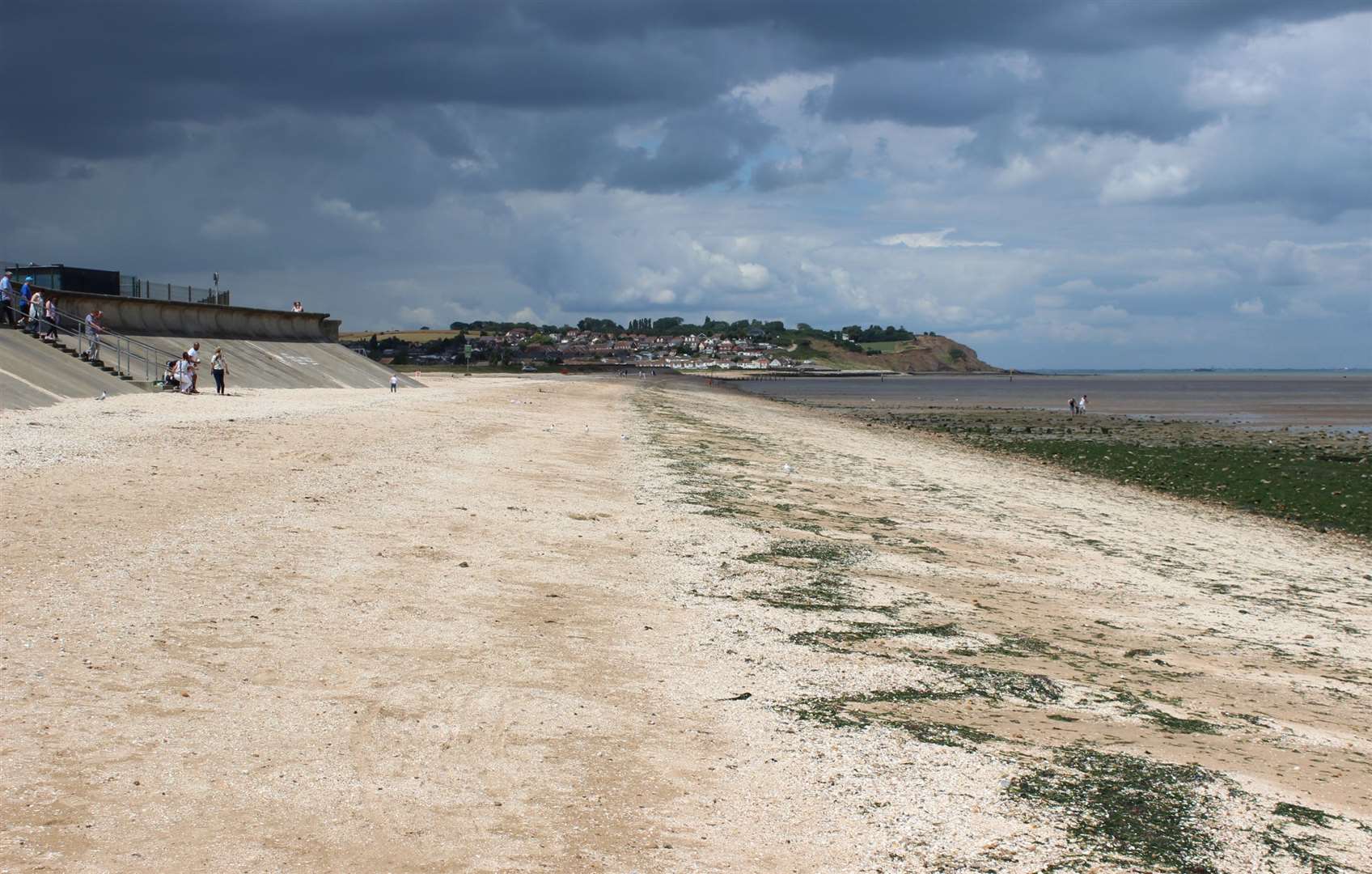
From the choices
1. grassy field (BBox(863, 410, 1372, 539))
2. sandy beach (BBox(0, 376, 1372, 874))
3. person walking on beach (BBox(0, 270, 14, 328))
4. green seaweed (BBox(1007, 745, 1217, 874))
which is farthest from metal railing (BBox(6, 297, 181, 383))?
green seaweed (BBox(1007, 745, 1217, 874))

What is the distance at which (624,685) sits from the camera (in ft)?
25.8

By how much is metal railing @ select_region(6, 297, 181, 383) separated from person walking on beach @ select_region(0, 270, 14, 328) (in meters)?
0.10

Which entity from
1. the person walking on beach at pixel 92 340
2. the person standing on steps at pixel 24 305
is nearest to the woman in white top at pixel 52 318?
the person standing on steps at pixel 24 305

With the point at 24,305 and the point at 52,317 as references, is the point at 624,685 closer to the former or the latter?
the point at 52,317

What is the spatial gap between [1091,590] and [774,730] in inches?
287

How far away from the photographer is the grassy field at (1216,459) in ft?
78.5

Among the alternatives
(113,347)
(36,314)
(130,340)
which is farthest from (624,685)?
(130,340)

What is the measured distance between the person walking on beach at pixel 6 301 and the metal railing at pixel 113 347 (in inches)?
4.1

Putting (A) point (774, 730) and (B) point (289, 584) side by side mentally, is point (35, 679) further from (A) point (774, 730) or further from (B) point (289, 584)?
(A) point (774, 730)

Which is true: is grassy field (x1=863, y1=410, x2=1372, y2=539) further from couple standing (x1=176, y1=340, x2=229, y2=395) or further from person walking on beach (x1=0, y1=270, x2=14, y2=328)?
person walking on beach (x1=0, y1=270, x2=14, y2=328)

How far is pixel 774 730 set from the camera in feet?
23.5

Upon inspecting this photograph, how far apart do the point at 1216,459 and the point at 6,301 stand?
124 ft

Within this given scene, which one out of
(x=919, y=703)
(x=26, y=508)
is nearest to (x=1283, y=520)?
(x=919, y=703)

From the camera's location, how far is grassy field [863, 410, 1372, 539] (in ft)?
78.5
